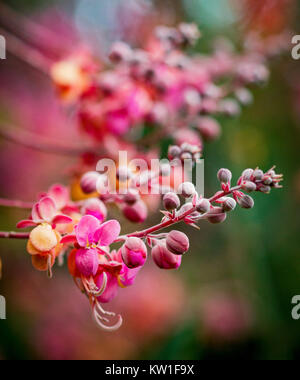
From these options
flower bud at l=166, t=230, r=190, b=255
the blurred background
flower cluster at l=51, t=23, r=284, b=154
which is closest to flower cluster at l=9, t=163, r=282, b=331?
flower bud at l=166, t=230, r=190, b=255

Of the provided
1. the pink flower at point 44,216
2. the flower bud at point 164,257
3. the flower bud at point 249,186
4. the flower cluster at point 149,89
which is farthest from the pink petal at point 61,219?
the flower cluster at point 149,89

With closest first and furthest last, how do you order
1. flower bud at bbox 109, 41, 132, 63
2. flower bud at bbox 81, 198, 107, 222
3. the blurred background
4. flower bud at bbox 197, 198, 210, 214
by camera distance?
flower bud at bbox 197, 198, 210, 214
flower bud at bbox 81, 198, 107, 222
flower bud at bbox 109, 41, 132, 63
the blurred background

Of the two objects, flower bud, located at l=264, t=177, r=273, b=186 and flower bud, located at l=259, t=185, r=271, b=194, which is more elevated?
flower bud, located at l=264, t=177, r=273, b=186

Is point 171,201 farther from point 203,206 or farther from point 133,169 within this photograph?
point 133,169

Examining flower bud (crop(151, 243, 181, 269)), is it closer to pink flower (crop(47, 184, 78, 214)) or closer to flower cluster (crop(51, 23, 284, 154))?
pink flower (crop(47, 184, 78, 214))

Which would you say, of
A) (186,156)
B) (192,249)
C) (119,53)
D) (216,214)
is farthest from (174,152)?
(192,249)

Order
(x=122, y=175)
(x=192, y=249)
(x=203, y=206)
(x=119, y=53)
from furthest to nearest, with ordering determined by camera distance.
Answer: (x=192, y=249) → (x=119, y=53) → (x=122, y=175) → (x=203, y=206)

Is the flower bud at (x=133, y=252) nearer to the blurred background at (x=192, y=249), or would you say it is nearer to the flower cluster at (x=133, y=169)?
the flower cluster at (x=133, y=169)
